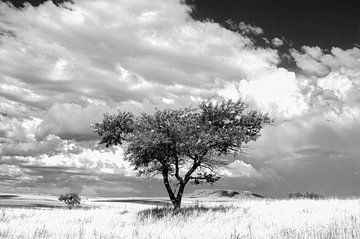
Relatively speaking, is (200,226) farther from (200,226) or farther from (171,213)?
(171,213)

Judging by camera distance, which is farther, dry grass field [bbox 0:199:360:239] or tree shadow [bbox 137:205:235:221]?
tree shadow [bbox 137:205:235:221]

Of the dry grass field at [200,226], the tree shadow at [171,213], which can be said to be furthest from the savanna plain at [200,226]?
the tree shadow at [171,213]

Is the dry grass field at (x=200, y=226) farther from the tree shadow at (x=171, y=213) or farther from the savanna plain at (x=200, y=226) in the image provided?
the tree shadow at (x=171, y=213)

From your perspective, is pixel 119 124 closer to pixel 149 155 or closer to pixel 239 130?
pixel 149 155

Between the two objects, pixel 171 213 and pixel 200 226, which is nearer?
pixel 200 226

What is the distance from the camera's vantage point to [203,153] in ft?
128

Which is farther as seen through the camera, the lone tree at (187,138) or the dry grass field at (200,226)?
the lone tree at (187,138)

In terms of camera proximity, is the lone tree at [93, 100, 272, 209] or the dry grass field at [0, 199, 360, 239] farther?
the lone tree at [93, 100, 272, 209]

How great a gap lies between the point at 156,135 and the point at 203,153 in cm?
489

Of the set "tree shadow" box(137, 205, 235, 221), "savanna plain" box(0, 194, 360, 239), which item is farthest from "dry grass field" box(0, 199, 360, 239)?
"tree shadow" box(137, 205, 235, 221)

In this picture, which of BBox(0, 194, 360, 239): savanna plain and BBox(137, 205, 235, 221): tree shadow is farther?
BBox(137, 205, 235, 221): tree shadow

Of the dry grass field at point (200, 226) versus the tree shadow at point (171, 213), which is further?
the tree shadow at point (171, 213)

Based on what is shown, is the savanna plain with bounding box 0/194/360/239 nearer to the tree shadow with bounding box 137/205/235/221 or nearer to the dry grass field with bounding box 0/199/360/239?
the dry grass field with bounding box 0/199/360/239

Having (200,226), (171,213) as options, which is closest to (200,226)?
(200,226)
